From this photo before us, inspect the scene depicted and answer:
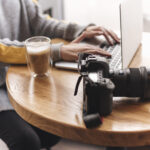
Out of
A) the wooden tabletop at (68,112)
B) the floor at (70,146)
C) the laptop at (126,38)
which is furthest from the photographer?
the floor at (70,146)

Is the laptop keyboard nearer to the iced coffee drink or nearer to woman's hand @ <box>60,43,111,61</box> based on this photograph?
woman's hand @ <box>60,43,111,61</box>

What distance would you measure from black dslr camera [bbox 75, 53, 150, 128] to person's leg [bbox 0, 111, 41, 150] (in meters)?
0.37

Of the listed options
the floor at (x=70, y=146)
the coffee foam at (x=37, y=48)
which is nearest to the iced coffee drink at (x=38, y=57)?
the coffee foam at (x=37, y=48)

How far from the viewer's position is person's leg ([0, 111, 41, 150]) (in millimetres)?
1172

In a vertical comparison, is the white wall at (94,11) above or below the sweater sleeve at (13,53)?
below

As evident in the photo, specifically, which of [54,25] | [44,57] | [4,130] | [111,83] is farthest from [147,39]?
[4,130]

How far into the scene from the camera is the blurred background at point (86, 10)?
7.94ft

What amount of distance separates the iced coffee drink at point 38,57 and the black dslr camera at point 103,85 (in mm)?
204

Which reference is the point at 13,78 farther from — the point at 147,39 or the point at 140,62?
the point at 147,39

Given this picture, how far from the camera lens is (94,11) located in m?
2.51

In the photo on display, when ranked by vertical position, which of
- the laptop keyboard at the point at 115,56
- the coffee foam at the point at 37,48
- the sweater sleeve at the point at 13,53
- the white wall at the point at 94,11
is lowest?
the white wall at the point at 94,11

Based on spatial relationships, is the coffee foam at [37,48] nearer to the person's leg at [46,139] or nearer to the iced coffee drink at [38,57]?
the iced coffee drink at [38,57]

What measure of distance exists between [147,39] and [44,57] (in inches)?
21.8

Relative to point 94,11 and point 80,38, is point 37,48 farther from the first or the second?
point 94,11
